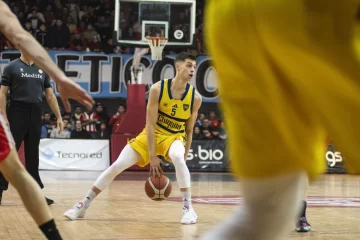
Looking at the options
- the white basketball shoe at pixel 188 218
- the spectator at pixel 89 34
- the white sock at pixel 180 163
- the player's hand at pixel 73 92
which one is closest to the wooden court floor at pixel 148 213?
the white basketball shoe at pixel 188 218

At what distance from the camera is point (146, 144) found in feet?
24.7

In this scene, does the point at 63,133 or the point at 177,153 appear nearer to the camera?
the point at 177,153

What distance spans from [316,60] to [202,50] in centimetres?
2134

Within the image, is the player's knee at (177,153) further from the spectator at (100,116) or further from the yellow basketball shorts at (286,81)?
the spectator at (100,116)

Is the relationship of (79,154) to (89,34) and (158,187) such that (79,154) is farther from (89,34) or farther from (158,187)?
(158,187)

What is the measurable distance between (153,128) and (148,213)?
52.9 inches

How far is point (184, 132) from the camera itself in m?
7.92

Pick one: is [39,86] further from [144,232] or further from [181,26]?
[181,26]

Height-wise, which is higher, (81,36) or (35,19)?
(35,19)

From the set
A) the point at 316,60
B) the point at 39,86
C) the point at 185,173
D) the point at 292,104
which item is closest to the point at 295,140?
the point at 292,104

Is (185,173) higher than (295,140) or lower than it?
lower

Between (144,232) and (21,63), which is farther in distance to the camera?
(21,63)

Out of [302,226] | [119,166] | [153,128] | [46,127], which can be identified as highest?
[153,128]

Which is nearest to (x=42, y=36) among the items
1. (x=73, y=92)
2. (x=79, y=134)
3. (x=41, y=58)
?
(x=79, y=134)
